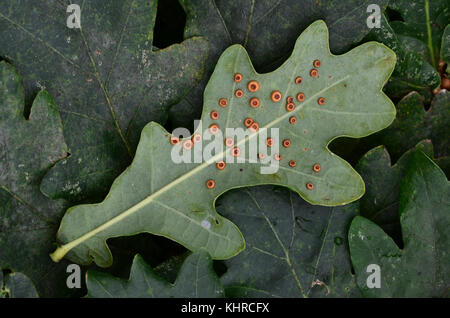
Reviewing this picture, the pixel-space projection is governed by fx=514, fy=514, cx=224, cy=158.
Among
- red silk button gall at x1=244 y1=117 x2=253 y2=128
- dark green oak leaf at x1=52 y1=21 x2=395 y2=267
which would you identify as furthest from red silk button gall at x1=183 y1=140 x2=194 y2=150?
red silk button gall at x1=244 y1=117 x2=253 y2=128

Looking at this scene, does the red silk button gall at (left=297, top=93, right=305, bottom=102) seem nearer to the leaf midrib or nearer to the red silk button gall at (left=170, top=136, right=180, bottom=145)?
the leaf midrib

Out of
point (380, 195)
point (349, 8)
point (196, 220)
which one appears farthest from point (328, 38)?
point (196, 220)

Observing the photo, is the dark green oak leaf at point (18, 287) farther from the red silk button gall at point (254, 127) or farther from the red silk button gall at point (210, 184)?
the red silk button gall at point (254, 127)

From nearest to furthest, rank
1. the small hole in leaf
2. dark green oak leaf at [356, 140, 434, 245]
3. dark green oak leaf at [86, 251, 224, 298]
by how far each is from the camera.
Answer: dark green oak leaf at [86, 251, 224, 298] → dark green oak leaf at [356, 140, 434, 245] → the small hole in leaf

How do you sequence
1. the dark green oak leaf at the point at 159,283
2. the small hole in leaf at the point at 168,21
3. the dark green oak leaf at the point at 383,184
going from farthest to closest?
the small hole in leaf at the point at 168,21
the dark green oak leaf at the point at 383,184
the dark green oak leaf at the point at 159,283

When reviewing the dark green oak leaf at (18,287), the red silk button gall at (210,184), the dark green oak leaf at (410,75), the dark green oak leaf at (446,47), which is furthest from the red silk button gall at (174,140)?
the dark green oak leaf at (446,47)

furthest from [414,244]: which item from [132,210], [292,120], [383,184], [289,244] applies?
[132,210]
